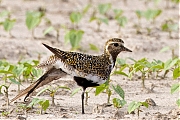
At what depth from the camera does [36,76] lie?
772cm

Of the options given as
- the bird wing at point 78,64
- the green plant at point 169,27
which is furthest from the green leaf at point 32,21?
the bird wing at point 78,64

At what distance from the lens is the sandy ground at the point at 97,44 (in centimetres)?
707

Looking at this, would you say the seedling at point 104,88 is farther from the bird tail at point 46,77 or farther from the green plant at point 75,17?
the green plant at point 75,17

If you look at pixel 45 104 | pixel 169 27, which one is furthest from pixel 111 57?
pixel 169 27

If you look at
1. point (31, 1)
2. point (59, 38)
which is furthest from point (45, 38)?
point (31, 1)

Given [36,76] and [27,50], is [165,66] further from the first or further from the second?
[27,50]

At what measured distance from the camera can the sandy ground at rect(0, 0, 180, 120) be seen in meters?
7.07

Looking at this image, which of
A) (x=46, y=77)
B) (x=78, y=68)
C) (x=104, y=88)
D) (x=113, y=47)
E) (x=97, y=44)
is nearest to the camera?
(x=78, y=68)

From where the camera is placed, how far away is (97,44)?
1064cm

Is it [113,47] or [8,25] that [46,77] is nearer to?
[113,47]

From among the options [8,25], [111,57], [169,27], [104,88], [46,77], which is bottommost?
[104,88]

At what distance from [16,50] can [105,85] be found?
2982 millimetres

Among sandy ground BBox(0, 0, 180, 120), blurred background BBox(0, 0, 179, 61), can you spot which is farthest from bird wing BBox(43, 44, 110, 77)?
blurred background BBox(0, 0, 179, 61)

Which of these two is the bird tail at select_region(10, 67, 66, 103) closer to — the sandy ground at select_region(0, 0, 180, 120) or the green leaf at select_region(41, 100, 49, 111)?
the sandy ground at select_region(0, 0, 180, 120)
